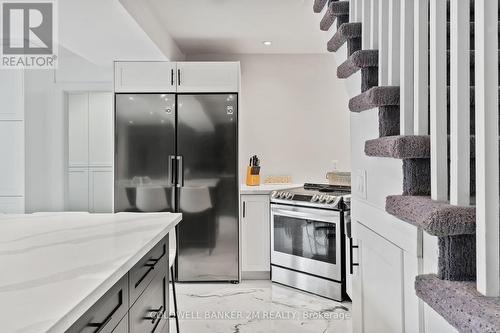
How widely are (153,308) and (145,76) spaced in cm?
266

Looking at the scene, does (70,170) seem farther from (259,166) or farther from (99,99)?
(259,166)

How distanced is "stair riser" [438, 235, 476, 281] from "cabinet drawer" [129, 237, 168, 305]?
105 cm

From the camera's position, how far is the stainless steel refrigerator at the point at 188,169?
379cm

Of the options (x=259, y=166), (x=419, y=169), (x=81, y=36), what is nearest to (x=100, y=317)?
(x=419, y=169)

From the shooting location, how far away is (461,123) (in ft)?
2.82

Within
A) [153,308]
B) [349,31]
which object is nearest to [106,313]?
[153,308]

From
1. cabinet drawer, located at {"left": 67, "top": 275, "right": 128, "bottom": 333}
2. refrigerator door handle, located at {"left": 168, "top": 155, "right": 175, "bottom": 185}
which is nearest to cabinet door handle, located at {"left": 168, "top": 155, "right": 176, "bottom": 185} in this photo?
refrigerator door handle, located at {"left": 168, "top": 155, "right": 175, "bottom": 185}

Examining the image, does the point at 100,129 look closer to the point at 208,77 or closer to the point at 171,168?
the point at 171,168

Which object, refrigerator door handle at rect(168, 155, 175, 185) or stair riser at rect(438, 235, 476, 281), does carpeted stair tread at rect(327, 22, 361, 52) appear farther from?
refrigerator door handle at rect(168, 155, 175, 185)

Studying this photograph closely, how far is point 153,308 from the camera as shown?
1.76 meters

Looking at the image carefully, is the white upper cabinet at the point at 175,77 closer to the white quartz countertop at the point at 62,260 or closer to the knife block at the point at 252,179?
the knife block at the point at 252,179

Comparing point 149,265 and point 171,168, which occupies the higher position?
point 171,168

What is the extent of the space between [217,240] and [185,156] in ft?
3.04

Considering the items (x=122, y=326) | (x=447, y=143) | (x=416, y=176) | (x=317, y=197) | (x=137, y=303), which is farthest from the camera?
(x=317, y=197)
